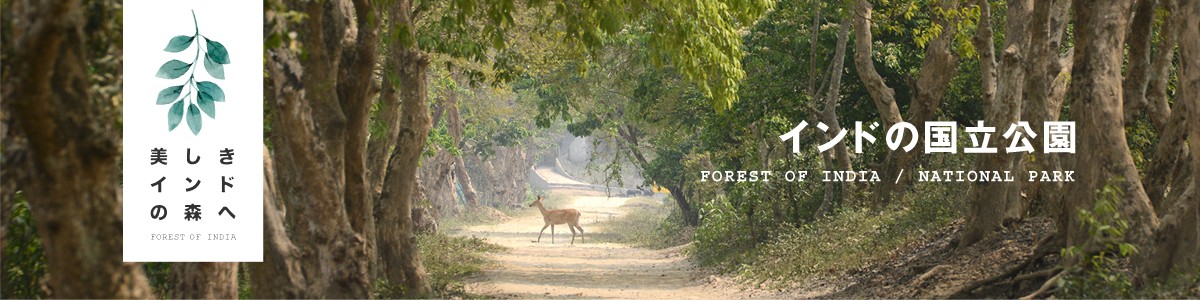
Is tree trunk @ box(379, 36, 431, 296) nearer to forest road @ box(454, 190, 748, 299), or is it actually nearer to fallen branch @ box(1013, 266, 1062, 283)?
forest road @ box(454, 190, 748, 299)

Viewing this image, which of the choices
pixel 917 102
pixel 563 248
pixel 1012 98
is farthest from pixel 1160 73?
pixel 563 248

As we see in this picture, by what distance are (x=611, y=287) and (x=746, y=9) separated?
4.69m

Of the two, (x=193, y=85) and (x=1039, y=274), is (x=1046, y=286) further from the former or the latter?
(x=193, y=85)

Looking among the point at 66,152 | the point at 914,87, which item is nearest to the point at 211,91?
the point at 66,152

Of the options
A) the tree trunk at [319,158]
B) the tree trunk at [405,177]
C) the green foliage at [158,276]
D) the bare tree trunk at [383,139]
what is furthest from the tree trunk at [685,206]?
the tree trunk at [319,158]

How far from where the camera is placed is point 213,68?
489cm

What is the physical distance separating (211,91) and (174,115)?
0.26m

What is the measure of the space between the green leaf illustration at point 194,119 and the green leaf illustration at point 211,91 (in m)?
0.09

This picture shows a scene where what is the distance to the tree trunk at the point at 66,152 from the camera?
3.29 m

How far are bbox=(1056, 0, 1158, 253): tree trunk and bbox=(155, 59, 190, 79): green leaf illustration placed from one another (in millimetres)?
6635

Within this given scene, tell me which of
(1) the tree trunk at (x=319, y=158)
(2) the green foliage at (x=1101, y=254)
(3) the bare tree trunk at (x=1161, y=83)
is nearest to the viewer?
(1) the tree trunk at (x=319, y=158)

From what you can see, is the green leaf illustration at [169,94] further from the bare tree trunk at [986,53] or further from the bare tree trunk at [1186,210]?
the bare tree trunk at [986,53]

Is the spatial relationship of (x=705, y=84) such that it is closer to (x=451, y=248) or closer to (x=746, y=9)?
(x=746, y=9)

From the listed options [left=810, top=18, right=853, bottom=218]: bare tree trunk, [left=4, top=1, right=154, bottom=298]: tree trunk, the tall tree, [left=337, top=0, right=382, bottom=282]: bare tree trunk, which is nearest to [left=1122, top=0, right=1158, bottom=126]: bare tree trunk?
the tall tree
